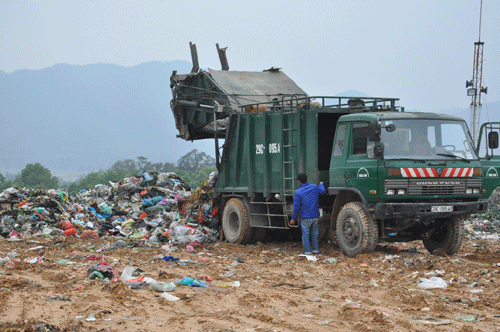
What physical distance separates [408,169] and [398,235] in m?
1.49

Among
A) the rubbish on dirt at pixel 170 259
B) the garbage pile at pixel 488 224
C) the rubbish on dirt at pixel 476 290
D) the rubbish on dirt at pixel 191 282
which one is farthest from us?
the garbage pile at pixel 488 224

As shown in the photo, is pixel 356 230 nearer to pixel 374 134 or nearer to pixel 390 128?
pixel 374 134

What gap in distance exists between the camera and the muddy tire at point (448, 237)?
9773 mm

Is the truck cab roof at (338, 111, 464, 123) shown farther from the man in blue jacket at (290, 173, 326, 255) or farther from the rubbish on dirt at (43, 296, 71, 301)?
the rubbish on dirt at (43, 296, 71, 301)

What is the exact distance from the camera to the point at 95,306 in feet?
20.0

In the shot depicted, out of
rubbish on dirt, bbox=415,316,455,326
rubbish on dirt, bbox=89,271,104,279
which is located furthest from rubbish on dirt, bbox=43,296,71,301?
rubbish on dirt, bbox=415,316,455,326

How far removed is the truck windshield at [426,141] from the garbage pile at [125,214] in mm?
4663

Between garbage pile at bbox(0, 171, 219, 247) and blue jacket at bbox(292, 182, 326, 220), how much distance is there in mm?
2703

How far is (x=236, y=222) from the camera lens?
12516mm

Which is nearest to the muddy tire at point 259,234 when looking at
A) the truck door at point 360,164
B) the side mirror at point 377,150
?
the truck door at point 360,164

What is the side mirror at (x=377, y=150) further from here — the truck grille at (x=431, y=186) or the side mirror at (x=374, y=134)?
the truck grille at (x=431, y=186)

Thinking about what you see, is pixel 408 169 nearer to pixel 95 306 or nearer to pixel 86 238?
pixel 95 306

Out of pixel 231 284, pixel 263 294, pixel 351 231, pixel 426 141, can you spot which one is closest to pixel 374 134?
pixel 426 141

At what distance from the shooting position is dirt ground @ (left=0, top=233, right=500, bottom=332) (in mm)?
5559
